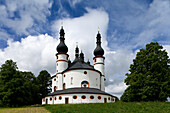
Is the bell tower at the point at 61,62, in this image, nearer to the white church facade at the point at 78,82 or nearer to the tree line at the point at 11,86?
the white church facade at the point at 78,82

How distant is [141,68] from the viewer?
31.6m

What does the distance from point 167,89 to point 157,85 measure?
1614mm

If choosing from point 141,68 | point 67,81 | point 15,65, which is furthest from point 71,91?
point 141,68

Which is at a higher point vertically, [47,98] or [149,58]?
[149,58]

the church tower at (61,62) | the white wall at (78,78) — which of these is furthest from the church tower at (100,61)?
the church tower at (61,62)

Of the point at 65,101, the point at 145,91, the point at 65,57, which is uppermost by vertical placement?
the point at 65,57

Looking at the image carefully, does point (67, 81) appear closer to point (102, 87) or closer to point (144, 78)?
point (102, 87)

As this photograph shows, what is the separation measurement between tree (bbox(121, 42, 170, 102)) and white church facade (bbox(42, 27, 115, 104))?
318 inches

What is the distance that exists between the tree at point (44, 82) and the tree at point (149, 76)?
113 feet

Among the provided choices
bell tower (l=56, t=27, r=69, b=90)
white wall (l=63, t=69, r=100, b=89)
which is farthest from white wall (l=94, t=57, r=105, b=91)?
bell tower (l=56, t=27, r=69, b=90)

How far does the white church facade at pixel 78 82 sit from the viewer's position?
37.2 m

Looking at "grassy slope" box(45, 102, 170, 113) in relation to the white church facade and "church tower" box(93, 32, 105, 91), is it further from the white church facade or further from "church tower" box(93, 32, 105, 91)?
"church tower" box(93, 32, 105, 91)

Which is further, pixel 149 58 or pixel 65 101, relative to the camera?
Result: pixel 65 101

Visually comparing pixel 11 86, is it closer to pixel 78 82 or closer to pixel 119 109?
pixel 78 82
